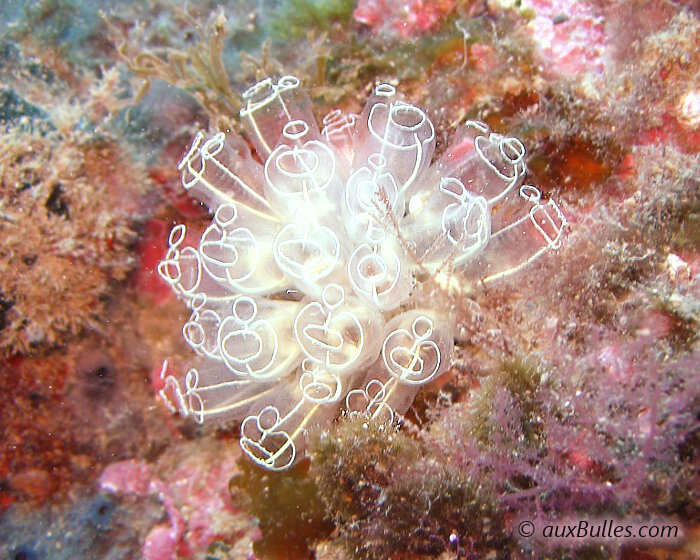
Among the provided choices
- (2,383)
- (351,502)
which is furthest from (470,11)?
(2,383)

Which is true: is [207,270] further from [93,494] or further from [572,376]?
[93,494]

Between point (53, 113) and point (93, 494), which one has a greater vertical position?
point (53, 113)

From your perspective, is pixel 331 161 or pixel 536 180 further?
pixel 536 180

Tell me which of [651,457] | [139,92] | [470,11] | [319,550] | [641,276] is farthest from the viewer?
[139,92]

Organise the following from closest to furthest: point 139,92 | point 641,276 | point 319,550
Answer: point 641,276 → point 319,550 → point 139,92

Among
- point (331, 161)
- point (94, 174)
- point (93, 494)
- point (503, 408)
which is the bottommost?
point (93, 494)
